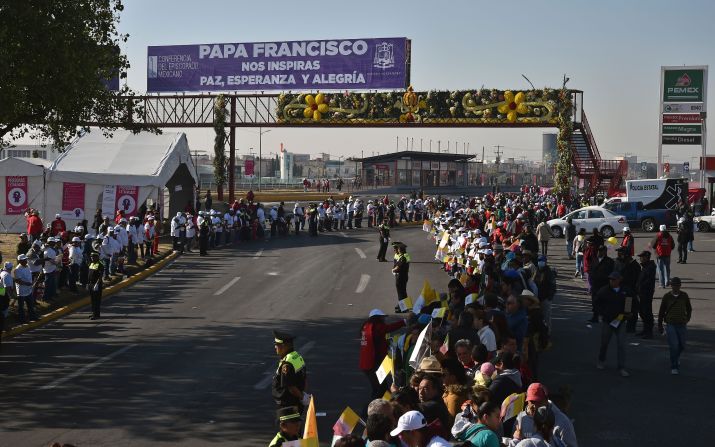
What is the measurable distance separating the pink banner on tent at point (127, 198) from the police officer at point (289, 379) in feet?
86.0

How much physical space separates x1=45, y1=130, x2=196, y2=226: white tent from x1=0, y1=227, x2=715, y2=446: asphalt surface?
32.0 feet

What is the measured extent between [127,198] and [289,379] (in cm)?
2659

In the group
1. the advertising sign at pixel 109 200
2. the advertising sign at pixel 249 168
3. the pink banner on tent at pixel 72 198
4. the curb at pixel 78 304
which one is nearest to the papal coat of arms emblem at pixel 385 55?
the advertising sign at pixel 109 200

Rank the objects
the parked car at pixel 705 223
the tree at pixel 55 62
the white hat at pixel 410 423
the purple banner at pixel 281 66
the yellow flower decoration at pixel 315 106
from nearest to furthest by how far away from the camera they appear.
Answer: the white hat at pixel 410 423 < the tree at pixel 55 62 < the parked car at pixel 705 223 < the purple banner at pixel 281 66 < the yellow flower decoration at pixel 315 106

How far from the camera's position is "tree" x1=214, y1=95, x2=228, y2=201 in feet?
171

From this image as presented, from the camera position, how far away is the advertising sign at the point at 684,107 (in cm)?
5534

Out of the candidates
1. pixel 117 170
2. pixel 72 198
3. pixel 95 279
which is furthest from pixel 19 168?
pixel 95 279

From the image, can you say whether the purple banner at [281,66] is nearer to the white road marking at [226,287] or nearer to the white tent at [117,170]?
the white tent at [117,170]

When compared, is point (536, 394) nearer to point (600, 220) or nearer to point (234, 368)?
point (234, 368)

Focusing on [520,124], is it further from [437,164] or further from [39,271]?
[437,164]

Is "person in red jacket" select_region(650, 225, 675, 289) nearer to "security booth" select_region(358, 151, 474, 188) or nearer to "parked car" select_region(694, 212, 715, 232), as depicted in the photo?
"parked car" select_region(694, 212, 715, 232)

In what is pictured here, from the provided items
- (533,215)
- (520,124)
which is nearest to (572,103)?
(520,124)

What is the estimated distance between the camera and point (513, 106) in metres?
46.8

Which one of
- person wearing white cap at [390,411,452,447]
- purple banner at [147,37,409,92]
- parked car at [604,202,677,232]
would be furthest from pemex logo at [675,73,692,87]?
person wearing white cap at [390,411,452,447]
